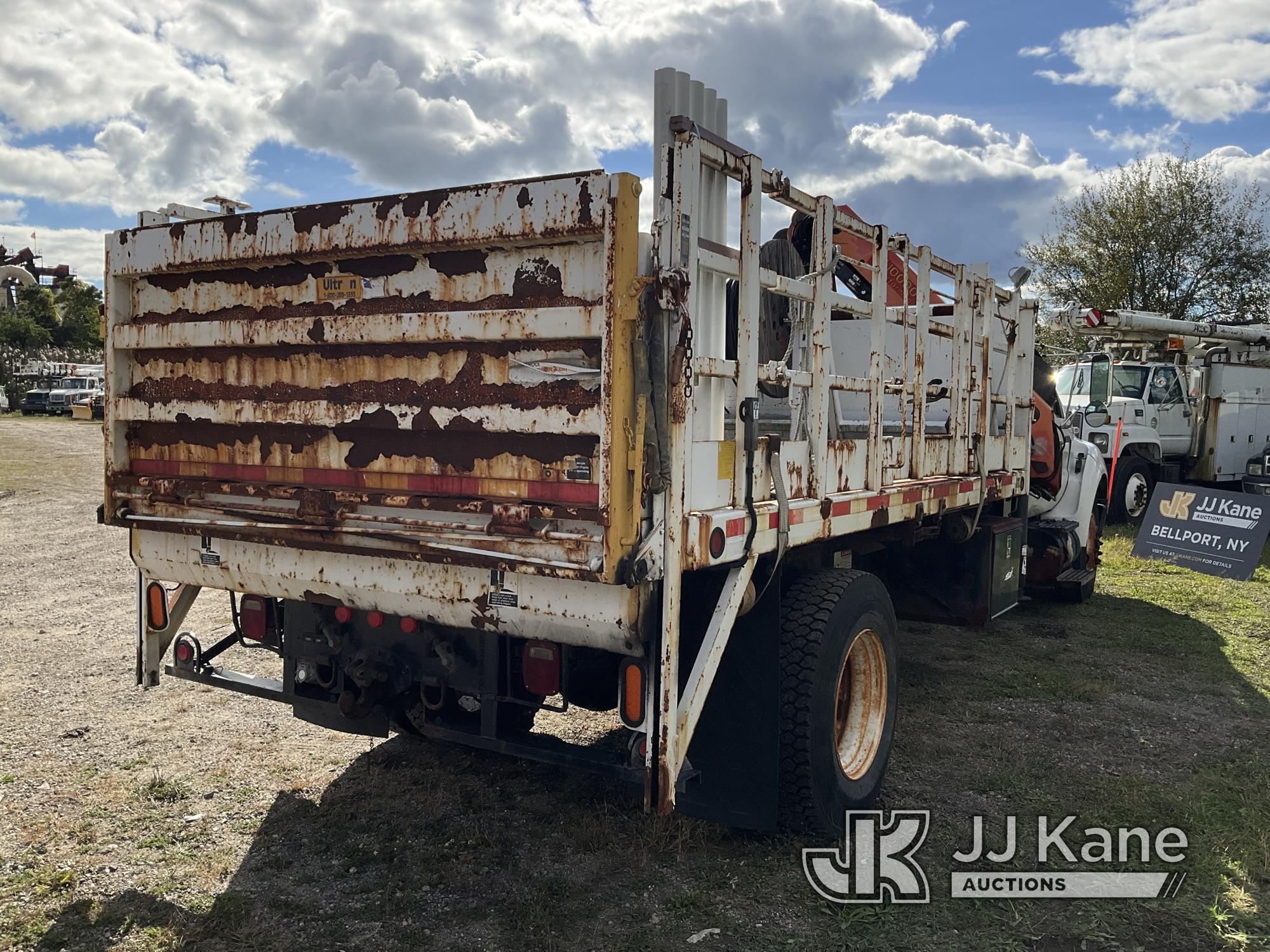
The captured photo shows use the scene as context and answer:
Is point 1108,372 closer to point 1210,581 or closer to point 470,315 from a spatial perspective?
point 1210,581

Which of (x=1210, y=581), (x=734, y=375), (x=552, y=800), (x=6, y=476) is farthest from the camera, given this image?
(x=6, y=476)

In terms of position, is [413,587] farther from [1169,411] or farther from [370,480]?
[1169,411]

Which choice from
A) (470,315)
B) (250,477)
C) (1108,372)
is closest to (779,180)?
(470,315)

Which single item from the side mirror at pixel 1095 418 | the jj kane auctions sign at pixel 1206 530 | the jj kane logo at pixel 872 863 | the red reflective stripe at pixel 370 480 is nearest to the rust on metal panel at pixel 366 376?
the red reflective stripe at pixel 370 480

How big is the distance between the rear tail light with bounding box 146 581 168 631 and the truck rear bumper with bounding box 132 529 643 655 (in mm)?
173

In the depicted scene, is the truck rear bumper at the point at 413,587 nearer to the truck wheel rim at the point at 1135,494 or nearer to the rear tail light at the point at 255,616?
the rear tail light at the point at 255,616

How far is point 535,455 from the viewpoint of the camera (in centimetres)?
302

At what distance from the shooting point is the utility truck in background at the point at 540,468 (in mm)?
2904

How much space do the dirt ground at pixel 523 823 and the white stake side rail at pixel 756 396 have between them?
0.77 meters

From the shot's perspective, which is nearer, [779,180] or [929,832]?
[779,180]

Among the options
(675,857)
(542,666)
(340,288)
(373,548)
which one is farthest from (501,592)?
(675,857)

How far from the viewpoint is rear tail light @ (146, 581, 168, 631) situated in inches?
161

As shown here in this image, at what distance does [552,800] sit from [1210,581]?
25.5 feet

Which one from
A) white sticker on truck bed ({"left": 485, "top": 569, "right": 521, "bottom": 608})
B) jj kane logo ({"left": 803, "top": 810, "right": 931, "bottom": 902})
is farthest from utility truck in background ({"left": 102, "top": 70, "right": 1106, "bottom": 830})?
jj kane logo ({"left": 803, "top": 810, "right": 931, "bottom": 902})
